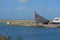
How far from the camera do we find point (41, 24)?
251 ft

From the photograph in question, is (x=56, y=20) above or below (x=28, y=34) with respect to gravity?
below

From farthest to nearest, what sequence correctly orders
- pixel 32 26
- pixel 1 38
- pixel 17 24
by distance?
1. pixel 17 24
2. pixel 32 26
3. pixel 1 38

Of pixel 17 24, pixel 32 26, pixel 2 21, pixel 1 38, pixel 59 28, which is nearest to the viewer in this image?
pixel 1 38

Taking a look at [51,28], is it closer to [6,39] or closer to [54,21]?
[54,21]

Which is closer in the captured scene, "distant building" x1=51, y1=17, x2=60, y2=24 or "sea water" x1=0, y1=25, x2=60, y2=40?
"sea water" x1=0, y1=25, x2=60, y2=40

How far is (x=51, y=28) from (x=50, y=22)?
140 inches

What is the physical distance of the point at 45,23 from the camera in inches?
3147

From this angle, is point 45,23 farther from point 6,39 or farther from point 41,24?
point 6,39

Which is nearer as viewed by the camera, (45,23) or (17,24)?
(45,23)

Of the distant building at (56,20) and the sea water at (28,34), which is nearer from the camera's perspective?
the sea water at (28,34)

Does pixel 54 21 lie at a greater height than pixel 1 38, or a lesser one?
lesser

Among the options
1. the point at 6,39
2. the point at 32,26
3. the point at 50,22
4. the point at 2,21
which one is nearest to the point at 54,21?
the point at 50,22

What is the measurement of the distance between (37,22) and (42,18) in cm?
295

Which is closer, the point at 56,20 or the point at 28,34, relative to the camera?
the point at 28,34
